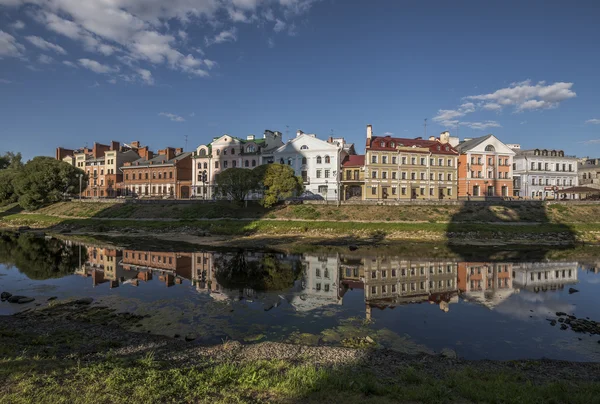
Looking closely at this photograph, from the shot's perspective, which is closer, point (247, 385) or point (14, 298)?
point (247, 385)

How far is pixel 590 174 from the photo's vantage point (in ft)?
315

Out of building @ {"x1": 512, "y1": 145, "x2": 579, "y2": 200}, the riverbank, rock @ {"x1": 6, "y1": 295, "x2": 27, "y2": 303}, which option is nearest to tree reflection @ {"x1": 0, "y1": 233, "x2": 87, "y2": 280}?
rock @ {"x1": 6, "y1": 295, "x2": 27, "y2": 303}

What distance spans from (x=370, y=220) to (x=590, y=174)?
7974cm

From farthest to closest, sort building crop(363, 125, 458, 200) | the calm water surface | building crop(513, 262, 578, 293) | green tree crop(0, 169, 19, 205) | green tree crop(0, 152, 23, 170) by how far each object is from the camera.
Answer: green tree crop(0, 152, 23, 170)
green tree crop(0, 169, 19, 205)
building crop(363, 125, 458, 200)
building crop(513, 262, 578, 293)
the calm water surface

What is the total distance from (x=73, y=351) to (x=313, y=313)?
12.1m

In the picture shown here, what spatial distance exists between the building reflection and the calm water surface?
99 mm

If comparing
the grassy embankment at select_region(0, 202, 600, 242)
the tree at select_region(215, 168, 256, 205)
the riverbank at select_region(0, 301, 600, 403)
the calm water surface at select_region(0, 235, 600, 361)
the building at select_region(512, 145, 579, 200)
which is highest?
the building at select_region(512, 145, 579, 200)

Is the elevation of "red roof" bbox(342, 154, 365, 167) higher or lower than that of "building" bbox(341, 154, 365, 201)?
higher

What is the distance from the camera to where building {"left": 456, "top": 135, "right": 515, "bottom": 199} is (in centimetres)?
7575

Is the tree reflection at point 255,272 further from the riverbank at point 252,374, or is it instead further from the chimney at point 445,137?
the chimney at point 445,137

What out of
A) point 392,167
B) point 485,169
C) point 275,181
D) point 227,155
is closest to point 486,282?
point 275,181

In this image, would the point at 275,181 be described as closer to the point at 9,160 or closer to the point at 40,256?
the point at 40,256

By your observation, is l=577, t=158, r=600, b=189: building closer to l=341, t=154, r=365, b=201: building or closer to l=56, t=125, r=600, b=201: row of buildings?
l=56, t=125, r=600, b=201: row of buildings

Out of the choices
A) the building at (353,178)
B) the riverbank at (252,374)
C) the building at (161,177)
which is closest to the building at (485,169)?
the building at (353,178)
